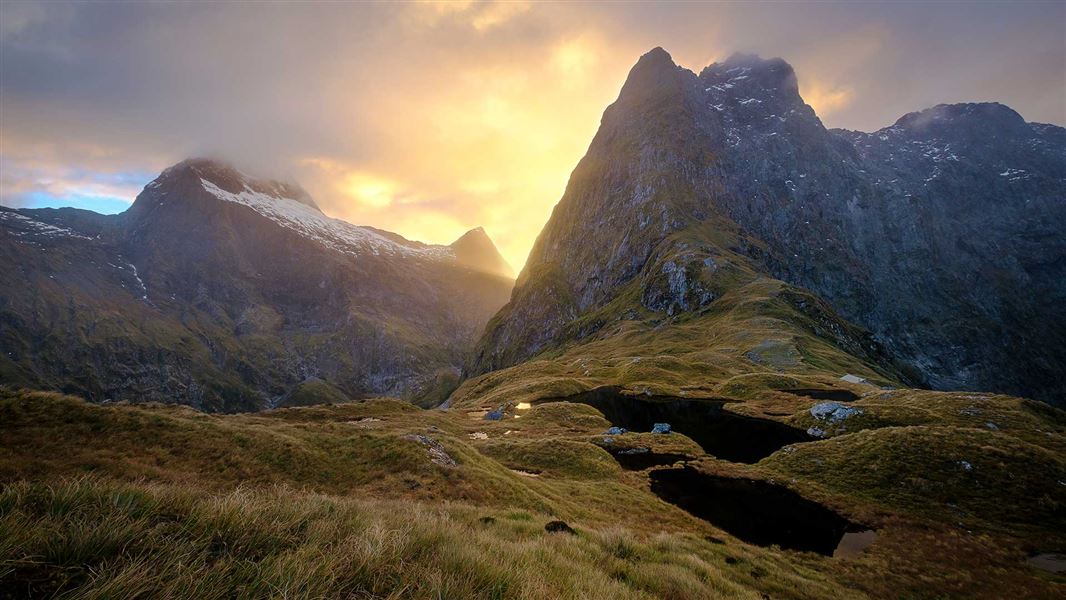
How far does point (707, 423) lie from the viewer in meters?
61.8

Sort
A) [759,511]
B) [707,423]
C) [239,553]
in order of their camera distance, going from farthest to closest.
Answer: [707,423] < [759,511] < [239,553]

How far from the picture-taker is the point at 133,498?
5.57m

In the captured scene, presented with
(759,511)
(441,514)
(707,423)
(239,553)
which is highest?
(239,553)

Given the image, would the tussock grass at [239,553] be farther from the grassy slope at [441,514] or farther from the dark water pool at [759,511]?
the dark water pool at [759,511]

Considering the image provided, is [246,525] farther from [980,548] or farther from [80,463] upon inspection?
[980,548]

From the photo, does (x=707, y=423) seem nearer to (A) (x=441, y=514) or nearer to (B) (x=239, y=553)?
(A) (x=441, y=514)

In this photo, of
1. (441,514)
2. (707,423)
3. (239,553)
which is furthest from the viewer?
(707,423)

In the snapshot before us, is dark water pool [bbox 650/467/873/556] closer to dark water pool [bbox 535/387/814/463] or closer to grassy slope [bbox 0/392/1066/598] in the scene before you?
grassy slope [bbox 0/392/1066/598]

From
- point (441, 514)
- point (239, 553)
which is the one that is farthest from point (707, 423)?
point (239, 553)

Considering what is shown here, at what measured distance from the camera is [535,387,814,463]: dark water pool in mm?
47250

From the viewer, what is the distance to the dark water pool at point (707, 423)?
47250mm

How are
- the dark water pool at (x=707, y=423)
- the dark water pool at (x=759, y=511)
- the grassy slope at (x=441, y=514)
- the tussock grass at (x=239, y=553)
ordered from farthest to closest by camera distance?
the dark water pool at (x=707, y=423), the dark water pool at (x=759, y=511), the grassy slope at (x=441, y=514), the tussock grass at (x=239, y=553)

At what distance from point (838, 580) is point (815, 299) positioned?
7282 inches

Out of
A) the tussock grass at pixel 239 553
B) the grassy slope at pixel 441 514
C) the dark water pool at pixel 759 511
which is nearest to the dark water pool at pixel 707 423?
the grassy slope at pixel 441 514
